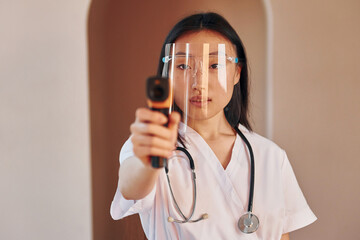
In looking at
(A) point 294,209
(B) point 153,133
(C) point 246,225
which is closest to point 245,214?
(C) point 246,225

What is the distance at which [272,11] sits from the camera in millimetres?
774

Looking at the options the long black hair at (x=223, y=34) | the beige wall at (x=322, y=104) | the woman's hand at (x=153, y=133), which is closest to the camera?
the woman's hand at (x=153, y=133)

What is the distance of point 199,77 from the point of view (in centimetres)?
Answer: 41

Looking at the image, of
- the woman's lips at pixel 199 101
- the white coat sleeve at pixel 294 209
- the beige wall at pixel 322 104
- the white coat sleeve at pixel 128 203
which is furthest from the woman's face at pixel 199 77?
the beige wall at pixel 322 104

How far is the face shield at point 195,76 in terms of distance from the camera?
16.2 inches

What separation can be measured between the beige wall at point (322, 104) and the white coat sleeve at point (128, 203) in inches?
14.8

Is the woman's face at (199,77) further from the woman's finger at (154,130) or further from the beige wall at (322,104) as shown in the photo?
the beige wall at (322,104)

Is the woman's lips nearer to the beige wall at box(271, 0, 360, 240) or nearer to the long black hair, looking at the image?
the long black hair

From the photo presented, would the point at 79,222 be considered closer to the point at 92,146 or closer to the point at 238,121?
the point at 92,146

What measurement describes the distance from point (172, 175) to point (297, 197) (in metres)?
0.26

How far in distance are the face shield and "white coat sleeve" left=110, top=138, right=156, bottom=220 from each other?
13cm

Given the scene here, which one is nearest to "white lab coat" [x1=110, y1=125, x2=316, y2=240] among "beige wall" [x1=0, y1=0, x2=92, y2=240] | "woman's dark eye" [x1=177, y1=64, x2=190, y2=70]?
"woman's dark eye" [x1=177, y1=64, x2=190, y2=70]

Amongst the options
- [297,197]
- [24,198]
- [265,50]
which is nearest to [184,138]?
[297,197]

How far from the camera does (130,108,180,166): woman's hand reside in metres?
0.33
